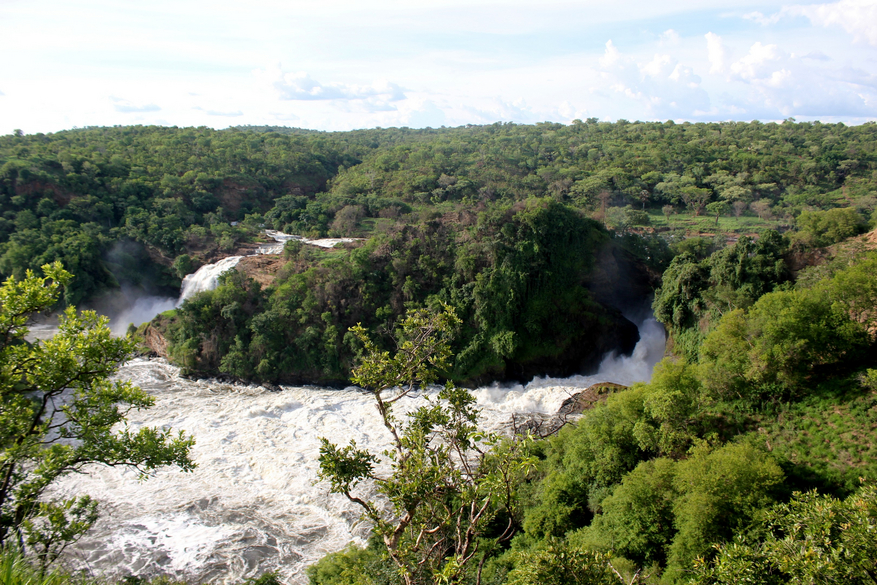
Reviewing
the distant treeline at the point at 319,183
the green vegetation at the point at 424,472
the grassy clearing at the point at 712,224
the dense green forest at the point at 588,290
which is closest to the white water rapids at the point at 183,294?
the dense green forest at the point at 588,290

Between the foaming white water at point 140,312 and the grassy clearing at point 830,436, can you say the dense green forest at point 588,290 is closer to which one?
the grassy clearing at point 830,436

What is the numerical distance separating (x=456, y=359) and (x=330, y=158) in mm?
42622

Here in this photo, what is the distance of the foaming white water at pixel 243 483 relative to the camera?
15.2 metres

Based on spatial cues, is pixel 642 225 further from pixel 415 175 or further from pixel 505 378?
pixel 415 175

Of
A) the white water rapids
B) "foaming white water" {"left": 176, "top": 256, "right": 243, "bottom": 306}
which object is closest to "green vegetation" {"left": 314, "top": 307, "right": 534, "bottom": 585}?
the white water rapids

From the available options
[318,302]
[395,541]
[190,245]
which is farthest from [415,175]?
[395,541]

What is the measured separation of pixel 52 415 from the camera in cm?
663

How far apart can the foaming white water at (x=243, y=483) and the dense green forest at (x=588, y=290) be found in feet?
6.14

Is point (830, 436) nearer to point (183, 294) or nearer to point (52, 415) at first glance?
point (52, 415)

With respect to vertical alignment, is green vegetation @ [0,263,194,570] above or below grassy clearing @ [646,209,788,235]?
below

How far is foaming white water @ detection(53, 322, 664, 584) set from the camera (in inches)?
598

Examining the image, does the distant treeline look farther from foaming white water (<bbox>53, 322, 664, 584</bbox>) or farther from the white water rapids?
foaming white water (<bbox>53, 322, 664, 584</bbox>)

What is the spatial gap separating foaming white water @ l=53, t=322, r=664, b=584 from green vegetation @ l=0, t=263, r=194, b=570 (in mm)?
4249

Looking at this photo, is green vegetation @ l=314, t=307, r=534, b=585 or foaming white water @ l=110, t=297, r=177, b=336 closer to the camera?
green vegetation @ l=314, t=307, r=534, b=585
